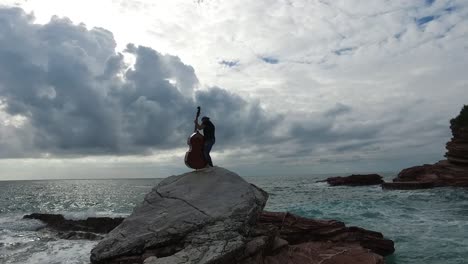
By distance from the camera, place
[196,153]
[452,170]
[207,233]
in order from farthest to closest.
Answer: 1. [452,170]
2. [196,153]
3. [207,233]

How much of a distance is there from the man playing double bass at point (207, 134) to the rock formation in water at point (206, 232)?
1.98 ft

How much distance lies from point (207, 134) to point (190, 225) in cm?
409

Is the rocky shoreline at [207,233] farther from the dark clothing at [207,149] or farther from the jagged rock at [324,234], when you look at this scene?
the dark clothing at [207,149]

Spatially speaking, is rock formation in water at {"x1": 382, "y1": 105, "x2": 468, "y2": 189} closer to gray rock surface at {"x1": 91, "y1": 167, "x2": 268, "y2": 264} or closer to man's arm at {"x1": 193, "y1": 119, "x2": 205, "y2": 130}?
man's arm at {"x1": 193, "y1": 119, "x2": 205, "y2": 130}

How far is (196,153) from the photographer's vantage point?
43.6 ft

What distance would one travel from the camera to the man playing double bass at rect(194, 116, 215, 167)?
13.4 meters

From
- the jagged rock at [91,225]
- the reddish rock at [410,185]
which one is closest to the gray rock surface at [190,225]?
the jagged rock at [91,225]

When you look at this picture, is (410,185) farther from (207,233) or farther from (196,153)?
(207,233)

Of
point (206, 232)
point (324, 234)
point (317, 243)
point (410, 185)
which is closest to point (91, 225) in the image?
point (324, 234)

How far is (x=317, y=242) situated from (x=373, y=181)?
70.0 meters

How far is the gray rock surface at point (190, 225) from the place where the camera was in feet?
30.0

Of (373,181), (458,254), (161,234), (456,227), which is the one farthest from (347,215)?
(373,181)

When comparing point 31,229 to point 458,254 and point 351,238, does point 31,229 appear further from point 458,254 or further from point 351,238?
point 458,254

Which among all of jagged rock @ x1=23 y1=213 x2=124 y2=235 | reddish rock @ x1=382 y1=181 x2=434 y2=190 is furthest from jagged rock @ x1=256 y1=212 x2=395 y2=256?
reddish rock @ x1=382 y1=181 x2=434 y2=190
